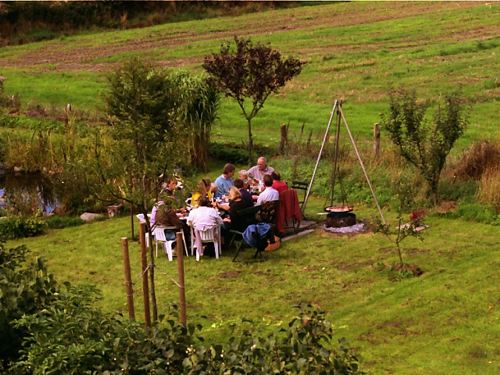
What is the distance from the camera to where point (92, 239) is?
19453mm

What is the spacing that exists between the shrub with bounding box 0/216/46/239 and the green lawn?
1.87 ft

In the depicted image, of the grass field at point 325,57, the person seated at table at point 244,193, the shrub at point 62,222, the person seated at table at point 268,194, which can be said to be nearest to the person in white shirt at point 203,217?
the person seated at table at point 244,193

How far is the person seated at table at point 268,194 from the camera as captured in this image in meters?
17.6

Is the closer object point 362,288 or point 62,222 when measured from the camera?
point 362,288

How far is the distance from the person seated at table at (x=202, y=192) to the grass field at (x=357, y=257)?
110cm

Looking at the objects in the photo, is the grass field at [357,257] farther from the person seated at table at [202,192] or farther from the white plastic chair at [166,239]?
the person seated at table at [202,192]

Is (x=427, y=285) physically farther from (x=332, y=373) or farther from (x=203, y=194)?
(x=332, y=373)

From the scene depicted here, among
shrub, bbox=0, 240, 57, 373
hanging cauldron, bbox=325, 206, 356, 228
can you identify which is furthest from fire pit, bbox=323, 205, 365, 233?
shrub, bbox=0, 240, 57, 373

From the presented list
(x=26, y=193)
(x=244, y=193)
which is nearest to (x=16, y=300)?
(x=244, y=193)

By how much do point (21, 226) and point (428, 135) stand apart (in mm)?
8617

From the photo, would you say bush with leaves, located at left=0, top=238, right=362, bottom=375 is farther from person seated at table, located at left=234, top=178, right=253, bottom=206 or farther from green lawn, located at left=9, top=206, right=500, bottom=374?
person seated at table, located at left=234, top=178, right=253, bottom=206

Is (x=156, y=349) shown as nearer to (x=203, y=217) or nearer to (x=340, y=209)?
(x=203, y=217)

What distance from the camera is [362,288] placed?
1530 centimetres

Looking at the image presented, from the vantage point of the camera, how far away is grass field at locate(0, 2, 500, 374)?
13.2 m
